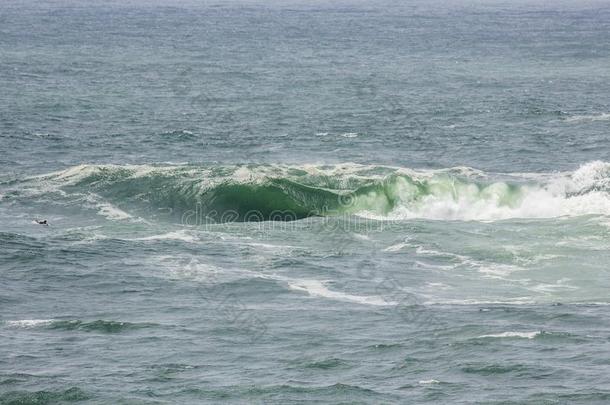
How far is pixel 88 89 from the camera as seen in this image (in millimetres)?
112938

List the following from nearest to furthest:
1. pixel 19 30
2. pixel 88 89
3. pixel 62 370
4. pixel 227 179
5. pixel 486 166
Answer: pixel 62 370 → pixel 227 179 → pixel 486 166 → pixel 88 89 → pixel 19 30

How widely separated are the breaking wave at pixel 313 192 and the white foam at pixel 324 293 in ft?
49.0

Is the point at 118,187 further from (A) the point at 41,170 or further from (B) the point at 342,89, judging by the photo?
(B) the point at 342,89

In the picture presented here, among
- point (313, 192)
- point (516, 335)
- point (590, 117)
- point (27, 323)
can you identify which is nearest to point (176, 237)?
point (313, 192)

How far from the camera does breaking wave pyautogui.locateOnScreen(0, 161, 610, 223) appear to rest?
6606cm

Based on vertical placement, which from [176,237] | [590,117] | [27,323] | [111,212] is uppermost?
[590,117]

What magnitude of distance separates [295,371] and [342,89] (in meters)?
77.5

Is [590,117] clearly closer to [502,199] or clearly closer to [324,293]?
[502,199]

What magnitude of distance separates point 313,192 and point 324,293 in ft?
68.1

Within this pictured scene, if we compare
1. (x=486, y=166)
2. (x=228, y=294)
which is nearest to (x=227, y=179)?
(x=486, y=166)

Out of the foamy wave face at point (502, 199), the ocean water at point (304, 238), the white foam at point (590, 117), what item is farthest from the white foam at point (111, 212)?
the white foam at point (590, 117)

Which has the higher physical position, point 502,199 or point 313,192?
point 313,192

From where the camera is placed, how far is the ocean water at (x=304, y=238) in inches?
1534

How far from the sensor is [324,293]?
160 feet
